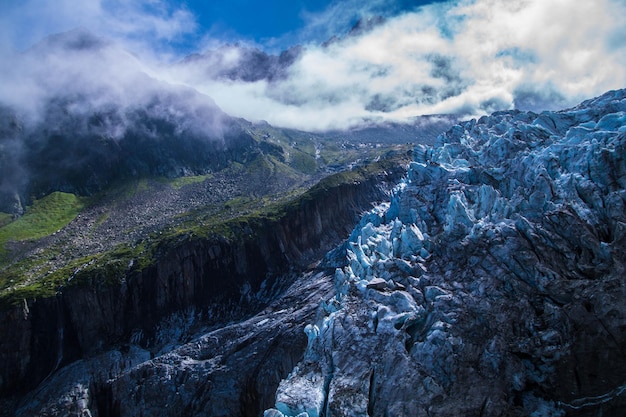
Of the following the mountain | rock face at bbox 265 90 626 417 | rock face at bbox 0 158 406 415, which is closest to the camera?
rock face at bbox 265 90 626 417

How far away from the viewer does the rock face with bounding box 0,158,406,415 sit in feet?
365

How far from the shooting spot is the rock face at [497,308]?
1816 inches

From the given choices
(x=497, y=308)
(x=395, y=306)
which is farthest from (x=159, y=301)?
(x=497, y=308)

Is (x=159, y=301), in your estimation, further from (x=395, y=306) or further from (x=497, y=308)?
(x=497, y=308)

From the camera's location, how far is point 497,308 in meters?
53.6

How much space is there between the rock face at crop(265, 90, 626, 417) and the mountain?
0.71 ft

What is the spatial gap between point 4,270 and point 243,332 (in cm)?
13991

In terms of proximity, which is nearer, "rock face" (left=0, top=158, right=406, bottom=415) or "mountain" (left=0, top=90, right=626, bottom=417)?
"mountain" (left=0, top=90, right=626, bottom=417)

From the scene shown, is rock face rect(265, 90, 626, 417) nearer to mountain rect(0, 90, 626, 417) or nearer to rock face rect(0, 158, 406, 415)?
mountain rect(0, 90, 626, 417)

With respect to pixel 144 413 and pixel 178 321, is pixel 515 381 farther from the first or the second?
pixel 178 321

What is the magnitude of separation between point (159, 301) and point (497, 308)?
105026 mm

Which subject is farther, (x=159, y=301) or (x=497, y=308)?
(x=159, y=301)

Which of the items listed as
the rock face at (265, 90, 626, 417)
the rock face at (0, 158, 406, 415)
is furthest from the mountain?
the rock face at (0, 158, 406, 415)

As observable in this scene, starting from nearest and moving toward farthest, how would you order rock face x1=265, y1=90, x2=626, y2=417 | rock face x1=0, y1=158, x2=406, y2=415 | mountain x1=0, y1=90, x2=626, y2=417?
rock face x1=265, y1=90, x2=626, y2=417, mountain x1=0, y1=90, x2=626, y2=417, rock face x1=0, y1=158, x2=406, y2=415
